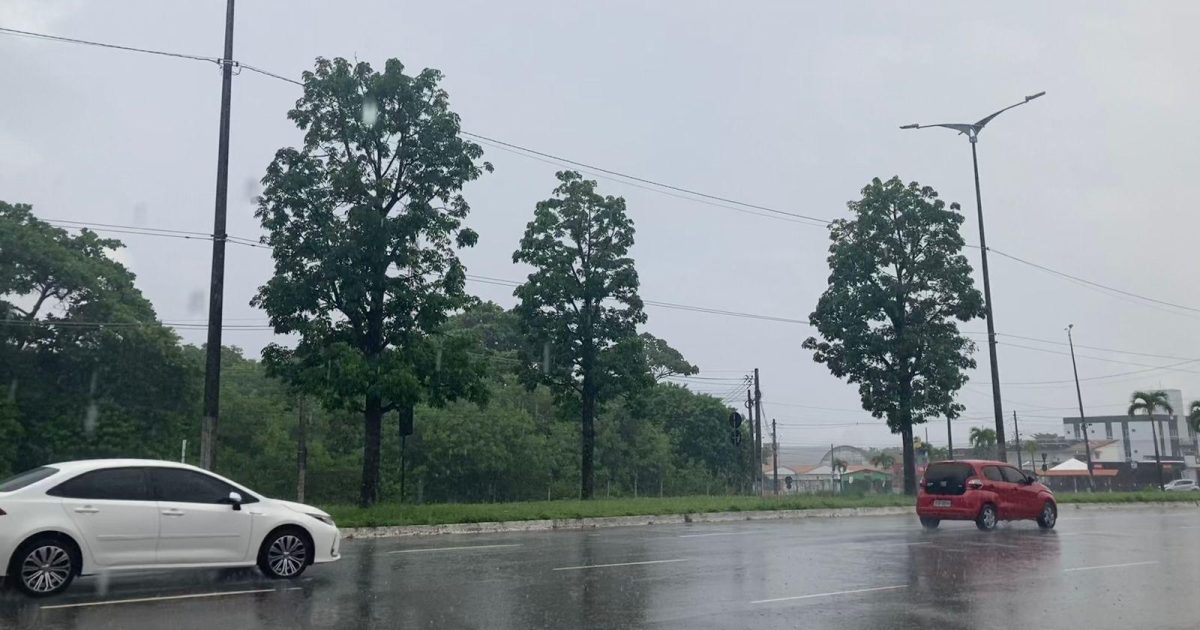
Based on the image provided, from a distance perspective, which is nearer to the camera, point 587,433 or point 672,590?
point 672,590

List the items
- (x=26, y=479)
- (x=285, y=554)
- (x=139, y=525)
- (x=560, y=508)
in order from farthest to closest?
(x=560, y=508)
(x=285, y=554)
(x=139, y=525)
(x=26, y=479)

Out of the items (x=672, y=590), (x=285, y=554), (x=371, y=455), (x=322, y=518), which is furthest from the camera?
(x=371, y=455)

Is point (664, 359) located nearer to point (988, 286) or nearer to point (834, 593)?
point (988, 286)

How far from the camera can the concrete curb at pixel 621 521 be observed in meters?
19.7

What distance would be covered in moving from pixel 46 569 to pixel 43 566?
0.14ft

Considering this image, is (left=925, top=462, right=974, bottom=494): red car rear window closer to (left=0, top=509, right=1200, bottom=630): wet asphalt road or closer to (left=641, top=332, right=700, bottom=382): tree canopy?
(left=0, top=509, right=1200, bottom=630): wet asphalt road

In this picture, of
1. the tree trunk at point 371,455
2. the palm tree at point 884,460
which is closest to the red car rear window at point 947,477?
the tree trunk at point 371,455

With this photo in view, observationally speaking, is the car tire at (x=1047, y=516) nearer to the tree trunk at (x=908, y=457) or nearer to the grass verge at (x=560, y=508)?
the grass verge at (x=560, y=508)

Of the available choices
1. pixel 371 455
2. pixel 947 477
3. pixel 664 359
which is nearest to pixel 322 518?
pixel 371 455

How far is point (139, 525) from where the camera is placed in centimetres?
1059

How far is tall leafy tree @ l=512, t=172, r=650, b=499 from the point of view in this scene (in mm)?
31281

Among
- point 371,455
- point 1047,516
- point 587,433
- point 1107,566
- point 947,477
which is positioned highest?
point 587,433

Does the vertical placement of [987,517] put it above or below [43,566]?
below

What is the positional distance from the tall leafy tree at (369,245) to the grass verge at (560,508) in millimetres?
2031
